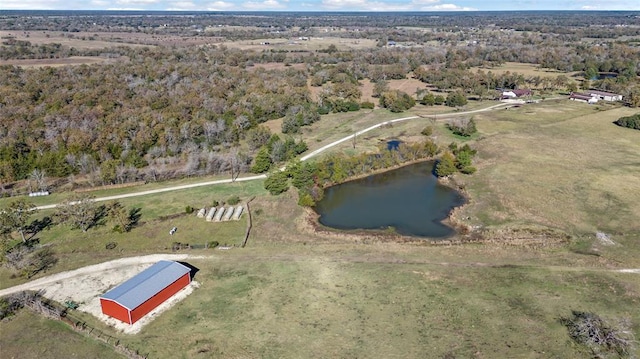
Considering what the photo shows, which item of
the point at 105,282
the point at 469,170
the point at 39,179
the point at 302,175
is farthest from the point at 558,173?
the point at 39,179

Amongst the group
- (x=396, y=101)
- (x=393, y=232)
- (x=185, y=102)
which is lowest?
(x=393, y=232)

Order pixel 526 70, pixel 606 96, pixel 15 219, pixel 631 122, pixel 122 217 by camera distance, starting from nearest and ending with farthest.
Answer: pixel 15 219 → pixel 122 217 → pixel 631 122 → pixel 606 96 → pixel 526 70

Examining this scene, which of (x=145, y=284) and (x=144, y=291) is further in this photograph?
(x=145, y=284)

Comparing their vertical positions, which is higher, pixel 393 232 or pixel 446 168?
pixel 446 168

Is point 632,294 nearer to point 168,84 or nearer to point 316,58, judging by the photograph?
point 168,84

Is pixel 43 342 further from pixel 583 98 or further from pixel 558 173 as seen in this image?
pixel 583 98

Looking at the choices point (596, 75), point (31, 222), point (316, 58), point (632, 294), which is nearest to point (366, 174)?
point (632, 294)

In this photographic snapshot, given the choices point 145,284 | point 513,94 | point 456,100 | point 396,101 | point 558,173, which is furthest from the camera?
point 513,94

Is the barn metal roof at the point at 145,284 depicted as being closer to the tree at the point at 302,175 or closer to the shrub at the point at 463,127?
the tree at the point at 302,175
